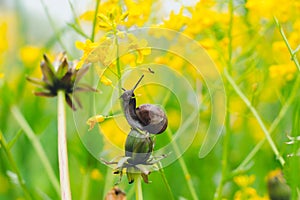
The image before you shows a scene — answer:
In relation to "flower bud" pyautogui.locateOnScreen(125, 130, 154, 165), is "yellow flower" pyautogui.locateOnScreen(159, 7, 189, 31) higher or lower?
higher

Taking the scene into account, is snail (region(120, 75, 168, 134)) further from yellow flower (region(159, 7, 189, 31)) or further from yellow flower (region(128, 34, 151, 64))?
yellow flower (region(159, 7, 189, 31))

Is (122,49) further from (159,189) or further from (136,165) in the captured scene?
(159,189)

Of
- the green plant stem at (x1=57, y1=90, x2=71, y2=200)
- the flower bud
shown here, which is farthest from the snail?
the green plant stem at (x1=57, y1=90, x2=71, y2=200)

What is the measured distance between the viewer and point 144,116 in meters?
0.60

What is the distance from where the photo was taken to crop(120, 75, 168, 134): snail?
59cm

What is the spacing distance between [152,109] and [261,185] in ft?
2.53

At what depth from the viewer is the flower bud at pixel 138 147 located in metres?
0.59

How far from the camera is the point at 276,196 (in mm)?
963

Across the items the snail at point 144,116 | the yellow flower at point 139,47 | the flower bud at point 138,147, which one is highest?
the yellow flower at point 139,47

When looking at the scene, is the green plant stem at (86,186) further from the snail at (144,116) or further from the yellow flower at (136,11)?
the snail at (144,116)

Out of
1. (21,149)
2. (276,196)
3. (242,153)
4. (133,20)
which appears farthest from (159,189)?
(133,20)

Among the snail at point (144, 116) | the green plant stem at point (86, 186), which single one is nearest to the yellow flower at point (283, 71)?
the green plant stem at point (86, 186)

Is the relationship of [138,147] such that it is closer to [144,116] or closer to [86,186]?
A: [144,116]

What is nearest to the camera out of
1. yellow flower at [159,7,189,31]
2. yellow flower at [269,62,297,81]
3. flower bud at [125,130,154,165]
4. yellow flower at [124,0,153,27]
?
flower bud at [125,130,154,165]
